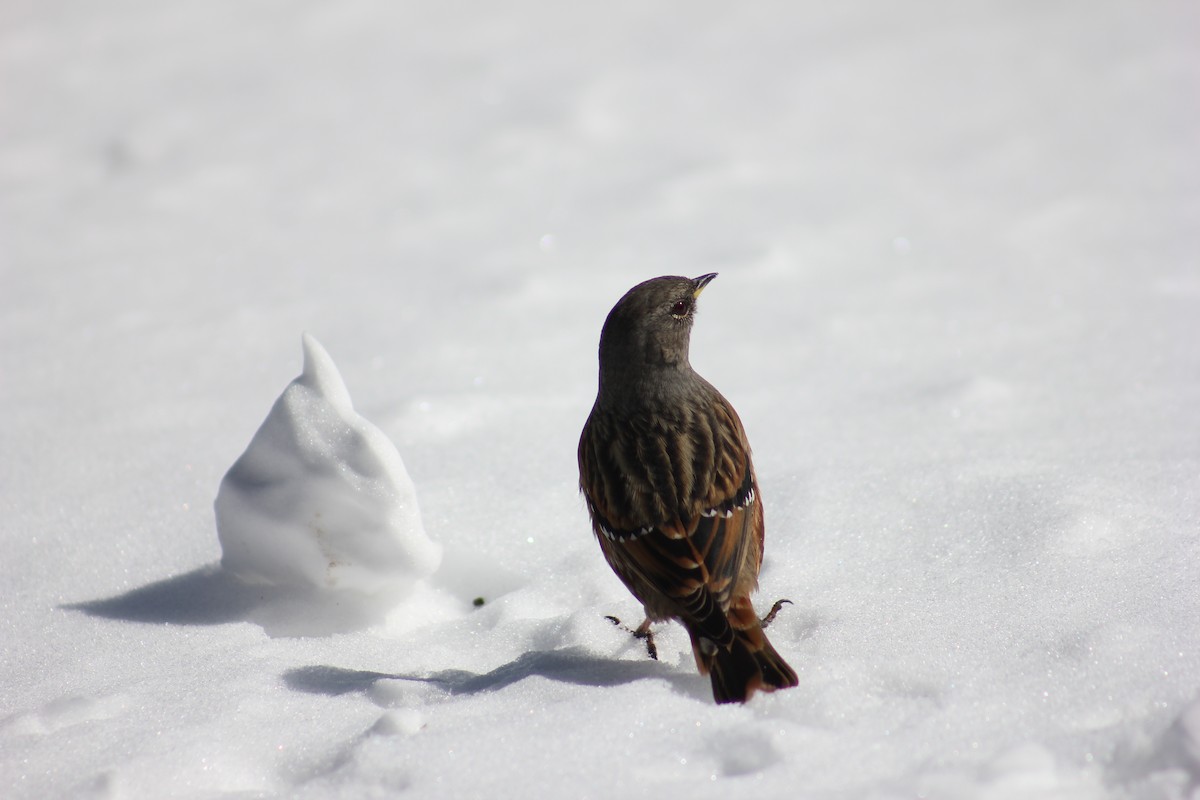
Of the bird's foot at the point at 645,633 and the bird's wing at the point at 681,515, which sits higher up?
the bird's wing at the point at 681,515

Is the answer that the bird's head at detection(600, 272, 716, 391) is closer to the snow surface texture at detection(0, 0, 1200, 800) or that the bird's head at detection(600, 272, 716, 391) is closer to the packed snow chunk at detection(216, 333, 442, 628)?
the snow surface texture at detection(0, 0, 1200, 800)

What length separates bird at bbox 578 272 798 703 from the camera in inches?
119

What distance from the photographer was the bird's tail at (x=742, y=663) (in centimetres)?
285

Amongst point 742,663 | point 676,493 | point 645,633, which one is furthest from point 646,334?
point 742,663

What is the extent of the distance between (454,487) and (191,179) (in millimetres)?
3966

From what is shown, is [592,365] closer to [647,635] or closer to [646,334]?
[646,334]

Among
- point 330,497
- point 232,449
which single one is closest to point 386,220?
point 232,449

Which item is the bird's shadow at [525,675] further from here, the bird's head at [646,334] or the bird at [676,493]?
the bird's head at [646,334]

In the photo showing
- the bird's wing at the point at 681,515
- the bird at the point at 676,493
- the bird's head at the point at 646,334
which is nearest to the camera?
the bird at the point at 676,493

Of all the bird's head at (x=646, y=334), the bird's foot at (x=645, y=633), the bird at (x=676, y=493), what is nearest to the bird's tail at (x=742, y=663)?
the bird at (x=676, y=493)

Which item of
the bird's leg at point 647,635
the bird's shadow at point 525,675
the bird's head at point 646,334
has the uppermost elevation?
the bird's head at point 646,334

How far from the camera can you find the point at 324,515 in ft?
12.3

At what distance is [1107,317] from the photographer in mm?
5676

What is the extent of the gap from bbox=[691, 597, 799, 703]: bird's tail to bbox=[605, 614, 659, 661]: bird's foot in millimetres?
291
